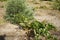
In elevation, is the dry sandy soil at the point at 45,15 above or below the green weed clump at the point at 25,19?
below

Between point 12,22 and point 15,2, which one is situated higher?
point 15,2

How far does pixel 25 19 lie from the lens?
22.7ft

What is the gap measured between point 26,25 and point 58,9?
282 cm

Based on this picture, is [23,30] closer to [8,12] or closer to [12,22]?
[12,22]

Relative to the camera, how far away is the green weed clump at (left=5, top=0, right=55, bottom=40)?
6.15 metres

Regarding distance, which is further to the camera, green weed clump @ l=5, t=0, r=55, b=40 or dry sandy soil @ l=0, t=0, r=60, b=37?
dry sandy soil @ l=0, t=0, r=60, b=37

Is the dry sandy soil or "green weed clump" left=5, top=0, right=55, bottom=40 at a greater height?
"green weed clump" left=5, top=0, right=55, bottom=40

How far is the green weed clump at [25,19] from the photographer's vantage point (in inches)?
242

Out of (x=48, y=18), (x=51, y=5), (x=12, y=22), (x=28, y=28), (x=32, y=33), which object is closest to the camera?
(x=32, y=33)

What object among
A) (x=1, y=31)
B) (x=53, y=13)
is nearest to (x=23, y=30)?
(x=1, y=31)

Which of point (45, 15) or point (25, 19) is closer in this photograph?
point (25, 19)

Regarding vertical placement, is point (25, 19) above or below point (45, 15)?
above

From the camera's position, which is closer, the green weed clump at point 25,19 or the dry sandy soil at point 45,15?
the green weed clump at point 25,19

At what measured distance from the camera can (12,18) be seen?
729 centimetres
